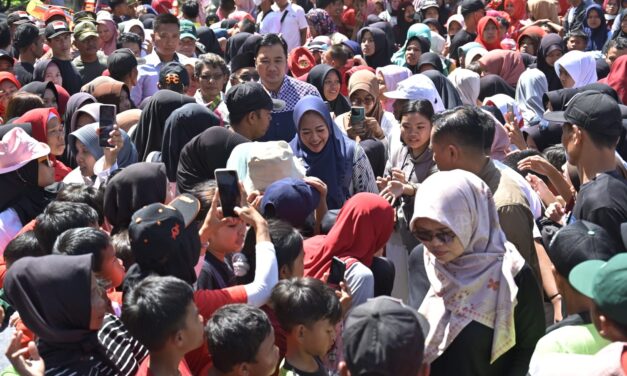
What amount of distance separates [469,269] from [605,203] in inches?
43.7

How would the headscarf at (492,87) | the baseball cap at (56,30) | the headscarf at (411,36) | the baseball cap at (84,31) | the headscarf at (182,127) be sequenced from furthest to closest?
1. the headscarf at (411,36)
2. the baseball cap at (84,31)
3. the baseball cap at (56,30)
4. the headscarf at (492,87)
5. the headscarf at (182,127)

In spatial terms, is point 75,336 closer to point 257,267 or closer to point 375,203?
point 257,267

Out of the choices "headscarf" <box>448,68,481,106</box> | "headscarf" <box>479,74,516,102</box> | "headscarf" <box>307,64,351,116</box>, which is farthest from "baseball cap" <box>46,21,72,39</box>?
"headscarf" <box>479,74,516,102</box>

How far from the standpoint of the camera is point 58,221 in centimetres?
450

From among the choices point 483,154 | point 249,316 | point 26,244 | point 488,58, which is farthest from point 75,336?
point 488,58

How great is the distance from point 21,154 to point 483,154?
2.88 metres

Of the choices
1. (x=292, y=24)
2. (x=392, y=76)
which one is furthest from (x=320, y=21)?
(x=392, y=76)

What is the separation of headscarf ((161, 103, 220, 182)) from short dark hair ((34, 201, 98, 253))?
1719 mm

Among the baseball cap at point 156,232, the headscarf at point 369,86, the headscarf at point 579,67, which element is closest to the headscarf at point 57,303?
the baseball cap at point 156,232

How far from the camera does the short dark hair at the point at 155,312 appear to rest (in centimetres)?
339

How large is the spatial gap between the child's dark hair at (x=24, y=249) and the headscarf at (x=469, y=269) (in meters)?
1.95

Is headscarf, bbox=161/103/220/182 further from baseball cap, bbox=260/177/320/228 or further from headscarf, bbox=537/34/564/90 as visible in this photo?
headscarf, bbox=537/34/564/90

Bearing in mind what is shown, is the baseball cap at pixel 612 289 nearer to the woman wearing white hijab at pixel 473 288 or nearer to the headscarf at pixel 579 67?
the woman wearing white hijab at pixel 473 288

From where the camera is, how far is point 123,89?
795cm
